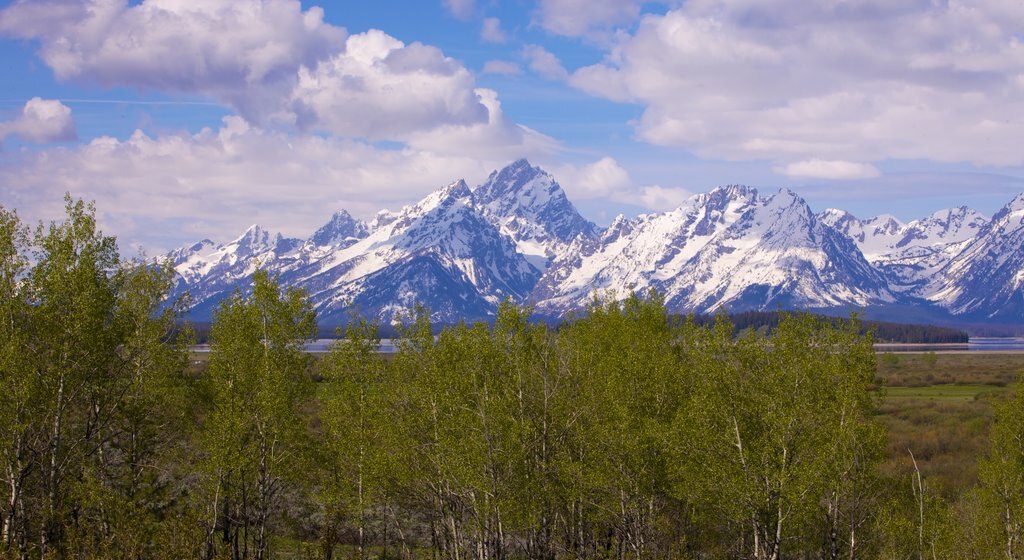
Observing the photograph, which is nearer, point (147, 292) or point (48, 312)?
point (48, 312)

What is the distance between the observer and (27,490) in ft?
162

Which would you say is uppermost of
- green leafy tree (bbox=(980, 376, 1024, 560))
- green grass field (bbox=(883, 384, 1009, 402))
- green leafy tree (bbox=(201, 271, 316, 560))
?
green leafy tree (bbox=(201, 271, 316, 560))

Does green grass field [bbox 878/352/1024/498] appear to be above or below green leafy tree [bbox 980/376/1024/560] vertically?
below

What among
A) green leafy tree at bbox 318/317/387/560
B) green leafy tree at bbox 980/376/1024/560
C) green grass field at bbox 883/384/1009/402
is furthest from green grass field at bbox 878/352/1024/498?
green leafy tree at bbox 318/317/387/560

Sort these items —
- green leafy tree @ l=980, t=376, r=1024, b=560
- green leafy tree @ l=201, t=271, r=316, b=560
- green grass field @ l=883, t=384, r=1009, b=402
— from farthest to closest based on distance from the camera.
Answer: green grass field @ l=883, t=384, r=1009, b=402
green leafy tree @ l=980, t=376, r=1024, b=560
green leafy tree @ l=201, t=271, r=316, b=560

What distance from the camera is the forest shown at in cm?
4516

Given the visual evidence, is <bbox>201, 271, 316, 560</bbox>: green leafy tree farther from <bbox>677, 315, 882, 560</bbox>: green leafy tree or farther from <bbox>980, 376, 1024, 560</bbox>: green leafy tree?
<bbox>980, 376, 1024, 560</bbox>: green leafy tree

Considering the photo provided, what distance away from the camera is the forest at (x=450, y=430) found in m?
45.2

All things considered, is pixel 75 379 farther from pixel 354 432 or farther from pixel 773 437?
pixel 773 437

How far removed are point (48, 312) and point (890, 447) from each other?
319ft

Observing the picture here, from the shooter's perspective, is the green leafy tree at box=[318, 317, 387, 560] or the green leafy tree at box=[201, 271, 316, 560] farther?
the green leafy tree at box=[318, 317, 387, 560]

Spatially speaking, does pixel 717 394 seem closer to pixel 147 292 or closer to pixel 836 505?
pixel 836 505

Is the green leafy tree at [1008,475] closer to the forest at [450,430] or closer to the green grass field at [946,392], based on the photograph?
the forest at [450,430]

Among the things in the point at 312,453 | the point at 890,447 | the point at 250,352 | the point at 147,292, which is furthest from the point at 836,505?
the point at 890,447
